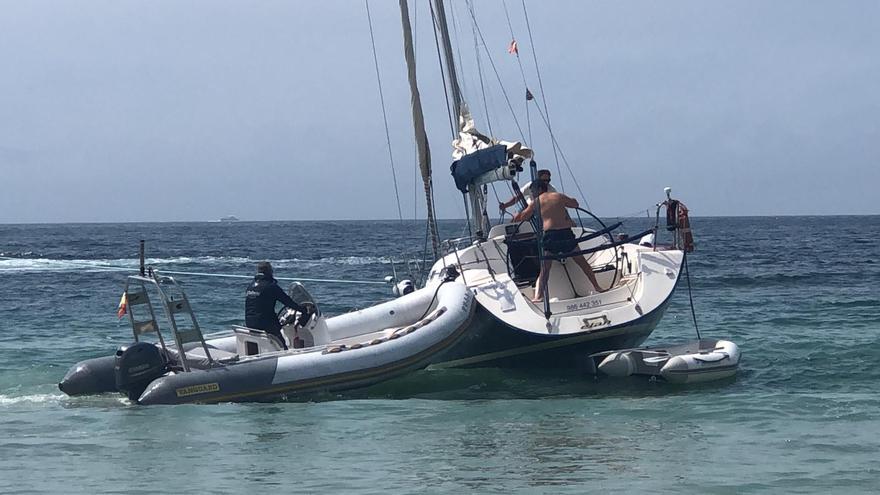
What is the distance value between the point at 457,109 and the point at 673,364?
21.2 ft

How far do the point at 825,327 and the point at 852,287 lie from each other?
998 cm

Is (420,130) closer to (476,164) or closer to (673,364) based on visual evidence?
(476,164)

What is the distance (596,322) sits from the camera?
14.5 metres

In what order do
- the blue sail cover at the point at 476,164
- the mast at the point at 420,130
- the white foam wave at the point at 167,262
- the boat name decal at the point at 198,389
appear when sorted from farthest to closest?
the white foam wave at the point at 167,262
the mast at the point at 420,130
the blue sail cover at the point at 476,164
the boat name decal at the point at 198,389

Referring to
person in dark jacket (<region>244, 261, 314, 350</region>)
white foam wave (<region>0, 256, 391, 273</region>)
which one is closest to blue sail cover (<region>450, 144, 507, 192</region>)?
person in dark jacket (<region>244, 261, 314, 350</region>)

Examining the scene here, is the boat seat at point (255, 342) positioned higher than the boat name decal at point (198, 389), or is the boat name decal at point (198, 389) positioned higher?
the boat seat at point (255, 342)

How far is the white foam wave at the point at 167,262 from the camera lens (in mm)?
45344

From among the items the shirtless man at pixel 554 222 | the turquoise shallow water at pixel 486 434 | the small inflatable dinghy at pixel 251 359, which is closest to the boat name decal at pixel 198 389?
the small inflatable dinghy at pixel 251 359

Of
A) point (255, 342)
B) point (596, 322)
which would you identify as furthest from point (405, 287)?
point (596, 322)

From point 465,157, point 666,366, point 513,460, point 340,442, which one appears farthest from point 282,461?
point 465,157

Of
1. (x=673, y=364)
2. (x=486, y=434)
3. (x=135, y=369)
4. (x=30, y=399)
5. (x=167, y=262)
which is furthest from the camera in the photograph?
(x=167, y=262)

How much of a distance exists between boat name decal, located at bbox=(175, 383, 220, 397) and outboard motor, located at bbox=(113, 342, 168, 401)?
66cm

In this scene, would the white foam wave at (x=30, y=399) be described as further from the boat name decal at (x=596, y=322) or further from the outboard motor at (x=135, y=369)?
the boat name decal at (x=596, y=322)

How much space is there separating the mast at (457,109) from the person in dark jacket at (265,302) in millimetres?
→ 4285
